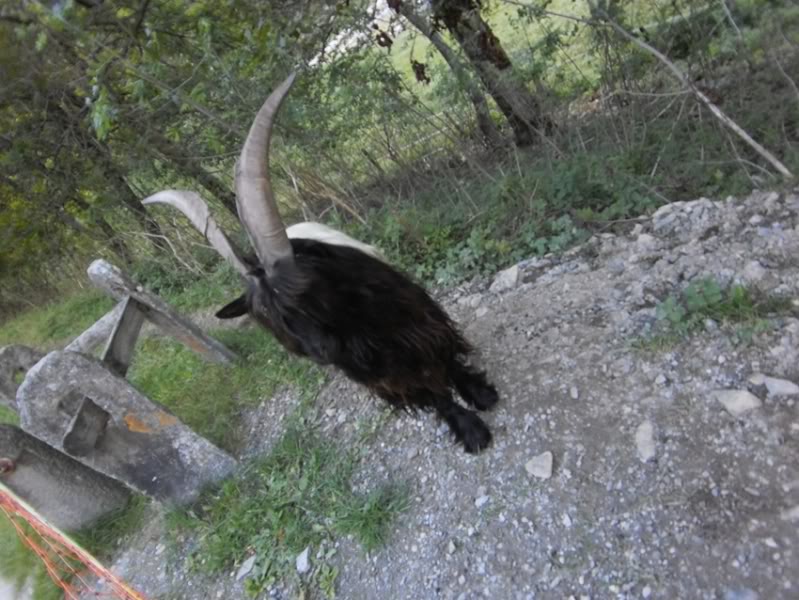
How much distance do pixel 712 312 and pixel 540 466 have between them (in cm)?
121

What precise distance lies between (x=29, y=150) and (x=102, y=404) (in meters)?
5.10

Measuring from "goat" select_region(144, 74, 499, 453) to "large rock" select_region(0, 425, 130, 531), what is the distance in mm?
1925

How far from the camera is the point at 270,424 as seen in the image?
4.23 m

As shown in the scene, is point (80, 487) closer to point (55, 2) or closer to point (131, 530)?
point (131, 530)

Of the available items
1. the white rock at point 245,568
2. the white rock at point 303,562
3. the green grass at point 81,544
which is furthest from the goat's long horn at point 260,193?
the green grass at point 81,544

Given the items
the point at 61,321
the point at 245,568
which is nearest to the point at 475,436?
the point at 245,568

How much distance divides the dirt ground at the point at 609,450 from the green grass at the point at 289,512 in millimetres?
95

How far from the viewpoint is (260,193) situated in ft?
7.56

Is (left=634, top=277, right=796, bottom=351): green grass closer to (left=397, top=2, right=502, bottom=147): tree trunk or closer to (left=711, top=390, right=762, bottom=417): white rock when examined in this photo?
(left=711, top=390, right=762, bottom=417): white rock

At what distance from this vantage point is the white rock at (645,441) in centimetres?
260

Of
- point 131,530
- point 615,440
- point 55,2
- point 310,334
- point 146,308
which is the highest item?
point 55,2

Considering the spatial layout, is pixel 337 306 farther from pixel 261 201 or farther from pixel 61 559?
pixel 61 559

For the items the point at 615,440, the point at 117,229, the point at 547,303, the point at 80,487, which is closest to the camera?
the point at 615,440

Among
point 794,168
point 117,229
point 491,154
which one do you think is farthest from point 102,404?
point 117,229
